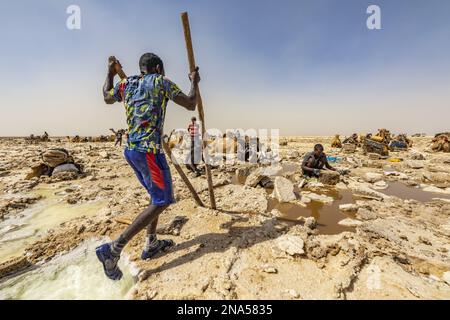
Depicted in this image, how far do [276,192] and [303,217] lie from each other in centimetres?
112

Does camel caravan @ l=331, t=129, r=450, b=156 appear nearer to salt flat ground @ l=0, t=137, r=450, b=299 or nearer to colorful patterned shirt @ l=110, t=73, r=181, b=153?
salt flat ground @ l=0, t=137, r=450, b=299

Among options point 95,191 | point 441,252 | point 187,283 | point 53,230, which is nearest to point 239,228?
point 187,283

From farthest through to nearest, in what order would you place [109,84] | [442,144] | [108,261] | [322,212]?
[442,144] < [322,212] < [109,84] < [108,261]

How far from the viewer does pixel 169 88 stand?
208 cm

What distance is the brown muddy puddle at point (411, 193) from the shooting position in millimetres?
4677

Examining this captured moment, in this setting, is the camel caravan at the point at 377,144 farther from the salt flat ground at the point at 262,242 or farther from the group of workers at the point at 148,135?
the group of workers at the point at 148,135

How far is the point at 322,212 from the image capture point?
12.5 ft

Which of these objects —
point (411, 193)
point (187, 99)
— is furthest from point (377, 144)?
point (187, 99)

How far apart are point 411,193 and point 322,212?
3.00 metres

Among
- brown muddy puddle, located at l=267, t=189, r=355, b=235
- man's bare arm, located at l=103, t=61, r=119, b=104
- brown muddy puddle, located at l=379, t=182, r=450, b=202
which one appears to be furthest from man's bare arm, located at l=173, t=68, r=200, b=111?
brown muddy puddle, located at l=379, t=182, r=450, b=202

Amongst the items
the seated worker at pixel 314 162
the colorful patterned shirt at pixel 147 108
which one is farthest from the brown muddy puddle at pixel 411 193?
the colorful patterned shirt at pixel 147 108

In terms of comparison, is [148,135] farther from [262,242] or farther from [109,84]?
[262,242]

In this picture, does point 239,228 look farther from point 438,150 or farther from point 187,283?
point 438,150

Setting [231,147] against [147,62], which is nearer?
[147,62]
